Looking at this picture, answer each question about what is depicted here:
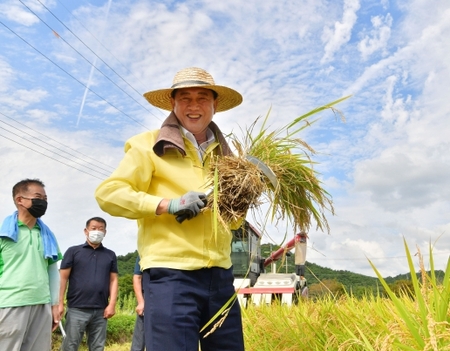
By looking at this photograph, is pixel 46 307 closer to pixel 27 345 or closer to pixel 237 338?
pixel 27 345

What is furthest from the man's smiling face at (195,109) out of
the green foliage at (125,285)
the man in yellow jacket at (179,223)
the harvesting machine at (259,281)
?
the green foliage at (125,285)

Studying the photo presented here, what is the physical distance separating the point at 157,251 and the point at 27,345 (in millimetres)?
2476

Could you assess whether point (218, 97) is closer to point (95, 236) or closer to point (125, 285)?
point (95, 236)

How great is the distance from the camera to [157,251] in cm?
265

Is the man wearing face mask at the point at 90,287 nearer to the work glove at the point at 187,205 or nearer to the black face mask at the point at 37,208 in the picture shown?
the black face mask at the point at 37,208

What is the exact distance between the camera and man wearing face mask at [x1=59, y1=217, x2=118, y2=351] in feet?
19.4

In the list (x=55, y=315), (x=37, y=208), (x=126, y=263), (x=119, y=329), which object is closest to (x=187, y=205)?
(x=37, y=208)

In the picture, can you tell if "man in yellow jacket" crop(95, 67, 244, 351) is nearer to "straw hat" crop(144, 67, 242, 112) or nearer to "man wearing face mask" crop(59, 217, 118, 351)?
"straw hat" crop(144, 67, 242, 112)

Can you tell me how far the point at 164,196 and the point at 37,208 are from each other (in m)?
2.38

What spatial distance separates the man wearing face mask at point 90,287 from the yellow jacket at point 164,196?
3.45 metres

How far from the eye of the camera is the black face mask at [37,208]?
4734mm

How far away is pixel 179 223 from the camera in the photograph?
267 centimetres

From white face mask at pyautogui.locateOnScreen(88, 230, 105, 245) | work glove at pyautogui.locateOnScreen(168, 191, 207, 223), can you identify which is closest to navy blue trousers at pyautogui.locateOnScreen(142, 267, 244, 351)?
work glove at pyautogui.locateOnScreen(168, 191, 207, 223)

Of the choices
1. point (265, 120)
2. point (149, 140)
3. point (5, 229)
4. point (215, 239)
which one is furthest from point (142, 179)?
point (5, 229)
